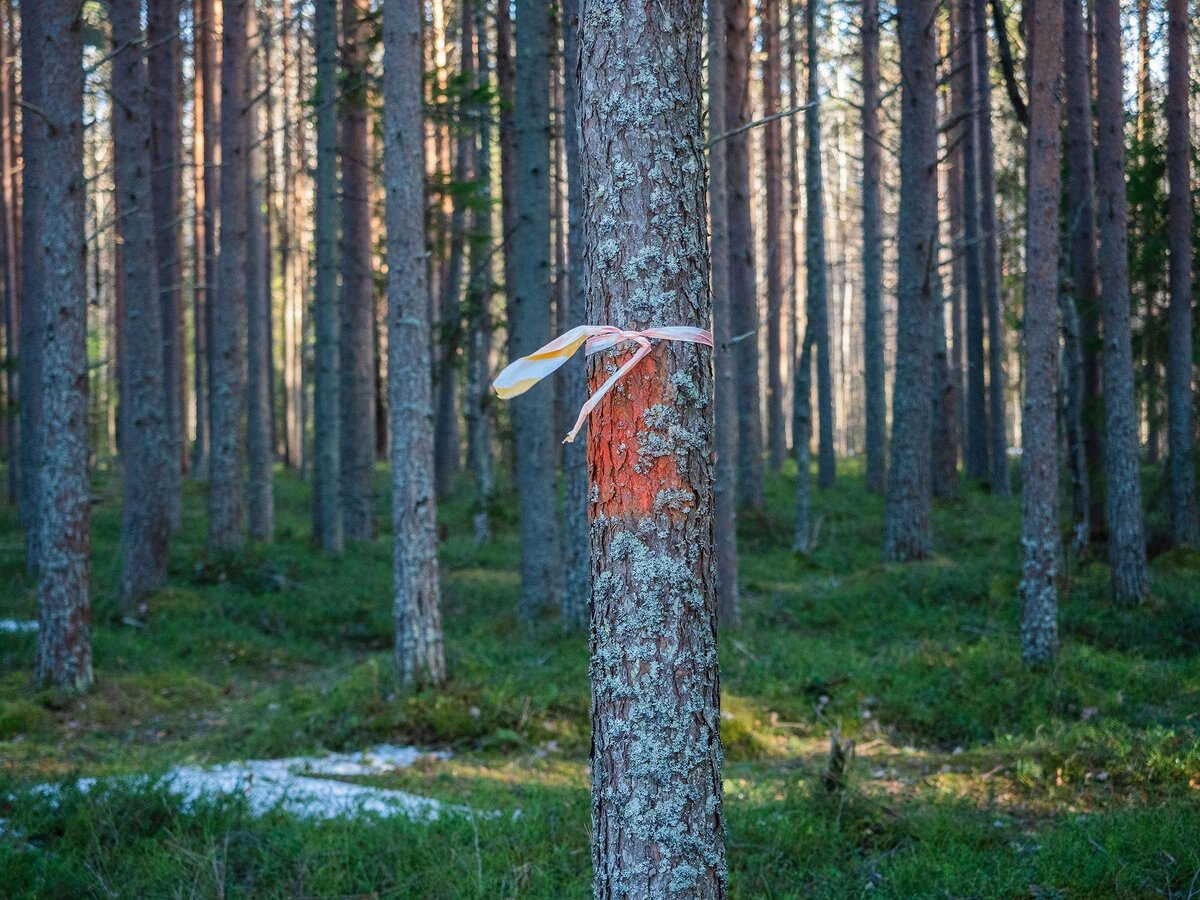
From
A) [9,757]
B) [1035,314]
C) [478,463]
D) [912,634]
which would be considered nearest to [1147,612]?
[912,634]

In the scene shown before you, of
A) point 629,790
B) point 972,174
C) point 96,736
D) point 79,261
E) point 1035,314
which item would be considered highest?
point 972,174

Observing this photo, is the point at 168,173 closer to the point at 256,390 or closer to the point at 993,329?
the point at 256,390

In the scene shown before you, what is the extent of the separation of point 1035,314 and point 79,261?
844 centimetres

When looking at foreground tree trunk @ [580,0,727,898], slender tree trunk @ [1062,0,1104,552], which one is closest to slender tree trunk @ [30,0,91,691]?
foreground tree trunk @ [580,0,727,898]

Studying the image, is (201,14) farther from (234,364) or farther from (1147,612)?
(1147,612)

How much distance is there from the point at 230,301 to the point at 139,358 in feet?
8.78

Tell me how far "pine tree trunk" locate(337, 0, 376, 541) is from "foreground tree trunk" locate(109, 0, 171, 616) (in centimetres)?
470

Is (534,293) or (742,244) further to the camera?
(742,244)

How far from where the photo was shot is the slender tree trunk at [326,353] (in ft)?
57.2

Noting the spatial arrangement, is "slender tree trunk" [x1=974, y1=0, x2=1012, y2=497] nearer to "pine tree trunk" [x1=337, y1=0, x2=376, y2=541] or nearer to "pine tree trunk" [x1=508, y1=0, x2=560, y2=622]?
"pine tree trunk" [x1=337, y1=0, x2=376, y2=541]

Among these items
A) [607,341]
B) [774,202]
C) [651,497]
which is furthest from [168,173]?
[651,497]

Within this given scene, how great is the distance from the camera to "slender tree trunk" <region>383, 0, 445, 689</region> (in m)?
8.73

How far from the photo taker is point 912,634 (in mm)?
11266

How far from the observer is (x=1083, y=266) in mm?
15211
